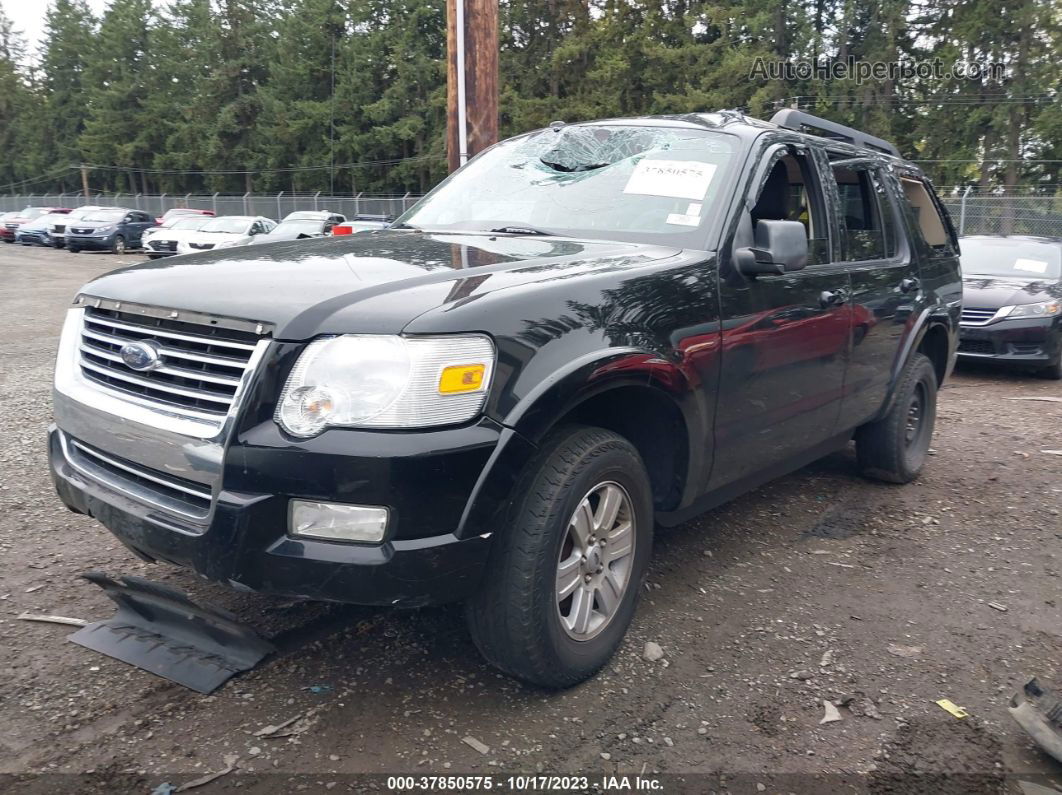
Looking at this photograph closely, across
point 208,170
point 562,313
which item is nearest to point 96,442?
point 562,313

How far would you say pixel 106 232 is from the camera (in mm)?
31250

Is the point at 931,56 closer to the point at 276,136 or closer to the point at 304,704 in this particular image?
the point at 276,136

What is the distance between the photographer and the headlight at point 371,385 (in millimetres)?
2424

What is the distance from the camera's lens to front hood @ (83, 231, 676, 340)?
2504mm

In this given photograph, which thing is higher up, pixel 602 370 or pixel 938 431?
pixel 602 370

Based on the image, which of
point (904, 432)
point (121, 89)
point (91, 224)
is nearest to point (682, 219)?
point (904, 432)

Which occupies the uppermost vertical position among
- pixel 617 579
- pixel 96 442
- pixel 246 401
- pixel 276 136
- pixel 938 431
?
pixel 276 136

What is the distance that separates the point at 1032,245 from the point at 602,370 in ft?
31.6

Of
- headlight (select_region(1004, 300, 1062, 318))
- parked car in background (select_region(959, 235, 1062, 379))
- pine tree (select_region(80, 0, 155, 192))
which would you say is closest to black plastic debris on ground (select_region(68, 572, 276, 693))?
parked car in background (select_region(959, 235, 1062, 379))

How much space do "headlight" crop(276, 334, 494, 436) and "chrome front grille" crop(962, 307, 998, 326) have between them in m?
8.18

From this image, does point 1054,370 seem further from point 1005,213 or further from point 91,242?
point 91,242

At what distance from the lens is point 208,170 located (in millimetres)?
61594

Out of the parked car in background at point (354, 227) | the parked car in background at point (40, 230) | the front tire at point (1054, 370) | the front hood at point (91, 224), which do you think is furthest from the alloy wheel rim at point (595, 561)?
the parked car in background at point (40, 230)

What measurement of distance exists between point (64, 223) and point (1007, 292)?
33846mm
